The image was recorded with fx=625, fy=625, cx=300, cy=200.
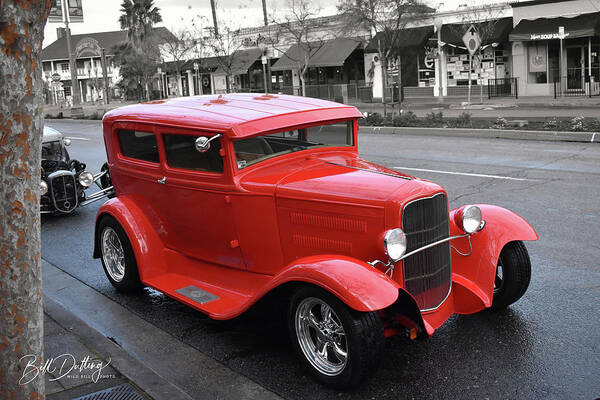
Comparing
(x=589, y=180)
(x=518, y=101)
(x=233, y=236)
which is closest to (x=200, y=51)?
(x=518, y=101)

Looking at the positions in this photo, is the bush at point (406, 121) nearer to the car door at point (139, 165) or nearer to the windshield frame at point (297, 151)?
the windshield frame at point (297, 151)

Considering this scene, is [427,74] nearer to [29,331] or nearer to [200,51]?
[200,51]

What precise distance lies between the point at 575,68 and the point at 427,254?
27.6 meters

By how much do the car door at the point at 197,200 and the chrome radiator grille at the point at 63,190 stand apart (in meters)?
4.63

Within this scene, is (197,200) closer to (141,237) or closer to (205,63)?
(141,237)

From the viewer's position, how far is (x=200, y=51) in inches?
1662

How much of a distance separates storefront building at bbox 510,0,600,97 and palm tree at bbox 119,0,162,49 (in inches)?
1322

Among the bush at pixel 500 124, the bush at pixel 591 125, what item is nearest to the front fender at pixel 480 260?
the bush at pixel 591 125

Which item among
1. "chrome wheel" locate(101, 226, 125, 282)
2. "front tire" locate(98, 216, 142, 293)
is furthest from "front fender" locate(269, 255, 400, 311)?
"chrome wheel" locate(101, 226, 125, 282)

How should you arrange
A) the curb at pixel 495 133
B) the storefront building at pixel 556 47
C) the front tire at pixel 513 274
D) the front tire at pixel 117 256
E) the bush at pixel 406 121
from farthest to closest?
1. the storefront building at pixel 556 47
2. the bush at pixel 406 121
3. the curb at pixel 495 133
4. the front tire at pixel 117 256
5. the front tire at pixel 513 274

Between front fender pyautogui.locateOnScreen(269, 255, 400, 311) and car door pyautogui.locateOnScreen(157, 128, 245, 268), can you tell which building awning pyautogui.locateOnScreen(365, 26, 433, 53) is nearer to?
car door pyautogui.locateOnScreen(157, 128, 245, 268)

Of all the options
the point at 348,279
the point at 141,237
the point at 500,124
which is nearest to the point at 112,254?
the point at 141,237

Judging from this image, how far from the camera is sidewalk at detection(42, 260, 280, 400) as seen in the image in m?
4.11

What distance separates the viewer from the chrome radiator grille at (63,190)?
975 centimetres
